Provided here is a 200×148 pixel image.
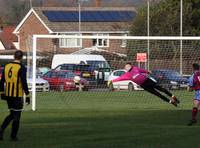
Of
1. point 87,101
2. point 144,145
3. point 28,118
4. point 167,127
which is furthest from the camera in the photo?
point 87,101

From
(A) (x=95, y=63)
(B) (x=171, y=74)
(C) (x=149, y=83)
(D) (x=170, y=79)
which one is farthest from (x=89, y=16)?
(C) (x=149, y=83)

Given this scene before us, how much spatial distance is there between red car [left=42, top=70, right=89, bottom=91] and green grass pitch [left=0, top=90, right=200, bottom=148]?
40.4 inches

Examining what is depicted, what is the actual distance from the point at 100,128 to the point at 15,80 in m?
3.89

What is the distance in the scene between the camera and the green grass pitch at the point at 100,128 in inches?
A: 611

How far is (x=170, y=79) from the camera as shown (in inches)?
1336

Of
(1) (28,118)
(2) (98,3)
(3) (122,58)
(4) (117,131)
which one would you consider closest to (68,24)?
(2) (98,3)

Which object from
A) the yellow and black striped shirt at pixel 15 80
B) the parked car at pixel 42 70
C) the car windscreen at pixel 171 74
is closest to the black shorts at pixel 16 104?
the yellow and black striped shirt at pixel 15 80

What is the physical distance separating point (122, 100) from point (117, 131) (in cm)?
1503

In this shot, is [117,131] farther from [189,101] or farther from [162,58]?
[162,58]

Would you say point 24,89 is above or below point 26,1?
below

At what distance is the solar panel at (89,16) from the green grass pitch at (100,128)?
5212cm

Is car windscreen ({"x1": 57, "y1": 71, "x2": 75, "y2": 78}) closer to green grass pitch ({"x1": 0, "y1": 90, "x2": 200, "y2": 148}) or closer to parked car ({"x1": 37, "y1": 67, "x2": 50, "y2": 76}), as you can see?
green grass pitch ({"x1": 0, "y1": 90, "x2": 200, "y2": 148})

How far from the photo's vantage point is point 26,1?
420ft

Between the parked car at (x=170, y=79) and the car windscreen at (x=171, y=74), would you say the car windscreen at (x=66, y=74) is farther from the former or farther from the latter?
the car windscreen at (x=171, y=74)
